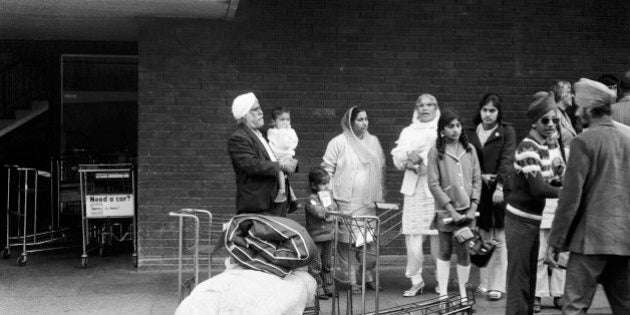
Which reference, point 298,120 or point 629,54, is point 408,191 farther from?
point 629,54

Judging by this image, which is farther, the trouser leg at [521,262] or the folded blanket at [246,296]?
the trouser leg at [521,262]

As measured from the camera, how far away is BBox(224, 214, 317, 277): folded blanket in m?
6.37

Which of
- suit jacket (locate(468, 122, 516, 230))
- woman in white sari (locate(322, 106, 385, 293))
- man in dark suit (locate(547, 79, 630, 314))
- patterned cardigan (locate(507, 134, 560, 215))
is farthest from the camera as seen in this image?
woman in white sari (locate(322, 106, 385, 293))

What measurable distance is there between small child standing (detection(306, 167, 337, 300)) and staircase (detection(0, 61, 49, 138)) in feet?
24.0

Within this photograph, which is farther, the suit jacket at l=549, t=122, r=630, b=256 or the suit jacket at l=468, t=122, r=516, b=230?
the suit jacket at l=468, t=122, r=516, b=230

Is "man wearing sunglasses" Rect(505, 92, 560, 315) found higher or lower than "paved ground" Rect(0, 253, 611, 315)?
higher

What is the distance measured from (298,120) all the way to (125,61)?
4.83 m

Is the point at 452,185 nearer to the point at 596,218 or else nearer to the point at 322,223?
the point at 322,223

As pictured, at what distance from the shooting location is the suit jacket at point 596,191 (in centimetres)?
604

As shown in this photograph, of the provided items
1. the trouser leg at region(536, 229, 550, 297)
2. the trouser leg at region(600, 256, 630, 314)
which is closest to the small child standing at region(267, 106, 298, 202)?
the trouser leg at region(536, 229, 550, 297)

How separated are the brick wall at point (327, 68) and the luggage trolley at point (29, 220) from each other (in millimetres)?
2274

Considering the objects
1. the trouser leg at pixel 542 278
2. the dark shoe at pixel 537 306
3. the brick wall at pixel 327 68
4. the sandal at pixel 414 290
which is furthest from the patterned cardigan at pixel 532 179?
the brick wall at pixel 327 68

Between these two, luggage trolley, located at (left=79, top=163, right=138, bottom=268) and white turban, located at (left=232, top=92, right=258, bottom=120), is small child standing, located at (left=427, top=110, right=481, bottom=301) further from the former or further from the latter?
luggage trolley, located at (left=79, top=163, right=138, bottom=268)

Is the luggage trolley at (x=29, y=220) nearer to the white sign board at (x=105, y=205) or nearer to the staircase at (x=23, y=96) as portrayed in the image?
the white sign board at (x=105, y=205)
